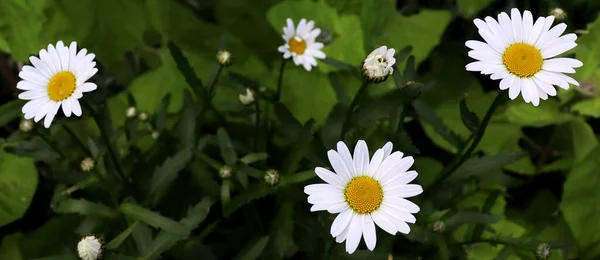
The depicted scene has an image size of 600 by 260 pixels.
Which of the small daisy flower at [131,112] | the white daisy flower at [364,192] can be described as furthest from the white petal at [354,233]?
the small daisy flower at [131,112]

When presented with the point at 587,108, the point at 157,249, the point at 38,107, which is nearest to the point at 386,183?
the point at 157,249

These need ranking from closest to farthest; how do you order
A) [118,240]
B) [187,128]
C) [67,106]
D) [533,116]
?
[67,106] → [118,240] → [187,128] → [533,116]

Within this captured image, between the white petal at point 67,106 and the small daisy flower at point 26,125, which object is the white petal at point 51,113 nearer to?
the white petal at point 67,106

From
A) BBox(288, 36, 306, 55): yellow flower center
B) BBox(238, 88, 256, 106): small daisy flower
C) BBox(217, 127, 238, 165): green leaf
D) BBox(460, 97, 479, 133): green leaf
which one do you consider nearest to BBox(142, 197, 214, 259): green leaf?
BBox(217, 127, 238, 165): green leaf

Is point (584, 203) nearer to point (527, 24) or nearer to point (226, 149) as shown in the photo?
point (527, 24)

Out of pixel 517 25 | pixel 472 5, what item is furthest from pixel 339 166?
pixel 472 5

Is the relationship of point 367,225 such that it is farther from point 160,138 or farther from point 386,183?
point 160,138
